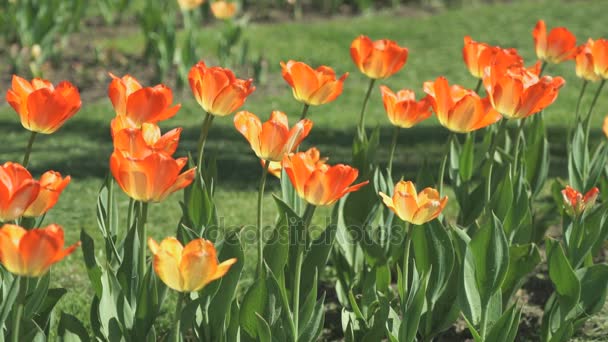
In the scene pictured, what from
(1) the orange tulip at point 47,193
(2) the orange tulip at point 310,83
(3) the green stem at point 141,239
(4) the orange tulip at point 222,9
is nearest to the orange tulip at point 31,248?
(1) the orange tulip at point 47,193

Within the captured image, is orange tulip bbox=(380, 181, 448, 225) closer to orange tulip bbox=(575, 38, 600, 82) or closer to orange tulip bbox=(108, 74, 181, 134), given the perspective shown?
orange tulip bbox=(108, 74, 181, 134)

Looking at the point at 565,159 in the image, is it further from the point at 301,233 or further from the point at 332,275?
the point at 301,233

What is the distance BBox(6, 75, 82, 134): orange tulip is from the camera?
243 cm

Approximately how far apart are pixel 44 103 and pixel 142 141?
338 mm

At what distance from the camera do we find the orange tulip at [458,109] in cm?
279

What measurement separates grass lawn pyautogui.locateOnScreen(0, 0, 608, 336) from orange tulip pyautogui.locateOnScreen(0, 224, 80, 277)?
1551mm

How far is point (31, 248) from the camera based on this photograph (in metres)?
1.89

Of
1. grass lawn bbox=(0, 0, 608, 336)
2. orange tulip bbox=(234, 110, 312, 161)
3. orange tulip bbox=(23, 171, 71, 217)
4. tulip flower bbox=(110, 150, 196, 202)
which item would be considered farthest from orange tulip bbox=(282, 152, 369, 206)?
grass lawn bbox=(0, 0, 608, 336)

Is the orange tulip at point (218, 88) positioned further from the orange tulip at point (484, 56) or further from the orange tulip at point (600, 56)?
the orange tulip at point (600, 56)

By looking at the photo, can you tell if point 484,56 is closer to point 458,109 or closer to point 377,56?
point 377,56

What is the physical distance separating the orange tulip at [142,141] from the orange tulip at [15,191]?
0.21 metres

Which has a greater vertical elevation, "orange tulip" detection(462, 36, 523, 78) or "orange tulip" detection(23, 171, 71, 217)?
"orange tulip" detection(23, 171, 71, 217)

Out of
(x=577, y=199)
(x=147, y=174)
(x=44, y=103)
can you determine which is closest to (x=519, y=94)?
(x=577, y=199)

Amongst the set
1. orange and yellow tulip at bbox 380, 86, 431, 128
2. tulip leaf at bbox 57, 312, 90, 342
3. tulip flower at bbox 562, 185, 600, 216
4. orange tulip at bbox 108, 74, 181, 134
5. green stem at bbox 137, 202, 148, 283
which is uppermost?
orange tulip at bbox 108, 74, 181, 134
